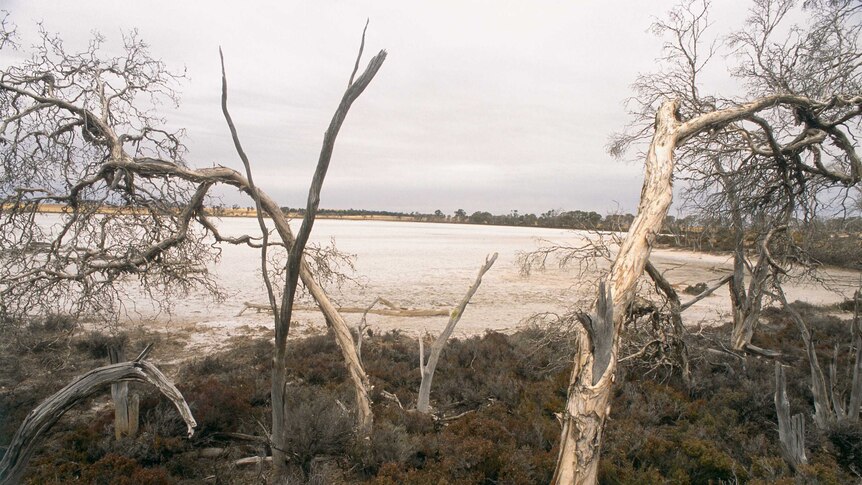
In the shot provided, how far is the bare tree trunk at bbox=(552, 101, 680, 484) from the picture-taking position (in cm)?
286

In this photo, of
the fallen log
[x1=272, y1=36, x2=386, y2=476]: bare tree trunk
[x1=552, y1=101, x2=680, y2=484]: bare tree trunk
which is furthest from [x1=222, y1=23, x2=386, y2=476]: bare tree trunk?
the fallen log

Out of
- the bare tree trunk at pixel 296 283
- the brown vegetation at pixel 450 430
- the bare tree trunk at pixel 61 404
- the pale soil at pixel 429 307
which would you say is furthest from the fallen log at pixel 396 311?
the bare tree trunk at pixel 61 404

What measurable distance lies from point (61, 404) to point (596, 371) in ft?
10.9

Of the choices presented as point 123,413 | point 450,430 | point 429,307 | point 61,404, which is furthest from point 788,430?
point 429,307

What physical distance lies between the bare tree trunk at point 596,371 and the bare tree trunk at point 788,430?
6.55 feet

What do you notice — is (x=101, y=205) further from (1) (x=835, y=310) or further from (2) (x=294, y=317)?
(1) (x=835, y=310)

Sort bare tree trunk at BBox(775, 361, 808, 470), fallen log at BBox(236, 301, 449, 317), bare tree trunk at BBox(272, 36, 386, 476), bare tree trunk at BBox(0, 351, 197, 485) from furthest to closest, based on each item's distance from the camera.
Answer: fallen log at BBox(236, 301, 449, 317)
bare tree trunk at BBox(775, 361, 808, 470)
bare tree trunk at BBox(0, 351, 197, 485)
bare tree trunk at BBox(272, 36, 386, 476)

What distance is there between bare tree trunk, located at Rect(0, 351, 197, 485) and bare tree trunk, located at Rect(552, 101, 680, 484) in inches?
92.1

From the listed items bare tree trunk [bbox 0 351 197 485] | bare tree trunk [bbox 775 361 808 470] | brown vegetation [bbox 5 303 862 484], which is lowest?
brown vegetation [bbox 5 303 862 484]

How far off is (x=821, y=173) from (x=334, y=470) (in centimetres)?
765

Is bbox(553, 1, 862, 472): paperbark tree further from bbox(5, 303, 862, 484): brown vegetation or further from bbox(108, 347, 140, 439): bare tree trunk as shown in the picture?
bbox(108, 347, 140, 439): bare tree trunk

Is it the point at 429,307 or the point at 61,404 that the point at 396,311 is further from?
the point at 61,404

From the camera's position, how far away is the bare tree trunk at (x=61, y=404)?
2521 mm

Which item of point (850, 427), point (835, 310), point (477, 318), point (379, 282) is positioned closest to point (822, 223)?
point (850, 427)
